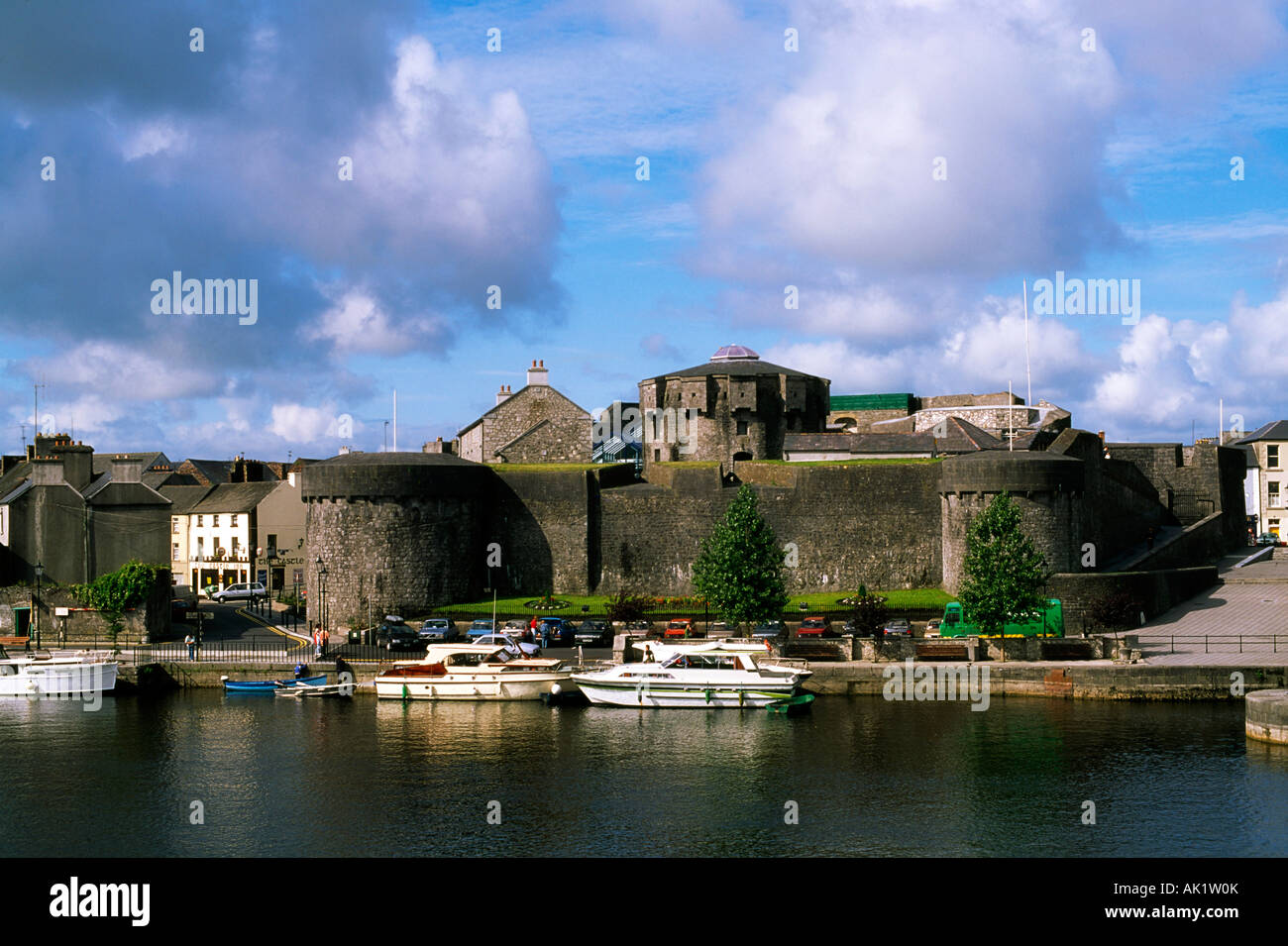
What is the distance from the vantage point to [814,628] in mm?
44062

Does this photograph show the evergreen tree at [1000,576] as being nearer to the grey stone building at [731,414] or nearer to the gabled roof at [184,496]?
the grey stone building at [731,414]

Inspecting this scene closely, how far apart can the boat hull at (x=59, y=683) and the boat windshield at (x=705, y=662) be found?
58.1 feet

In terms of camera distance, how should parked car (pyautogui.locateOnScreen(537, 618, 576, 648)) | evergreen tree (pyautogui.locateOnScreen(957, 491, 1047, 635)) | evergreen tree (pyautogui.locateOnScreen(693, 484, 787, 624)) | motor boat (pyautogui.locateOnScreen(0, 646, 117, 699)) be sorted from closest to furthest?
motor boat (pyautogui.locateOnScreen(0, 646, 117, 699)) < evergreen tree (pyautogui.locateOnScreen(957, 491, 1047, 635)) < evergreen tree (pyautogui.locateOnScreen(693, 484, 787, 624)) < parked car (pyautogui.locateOnScreen(537, 618, 576, 648))

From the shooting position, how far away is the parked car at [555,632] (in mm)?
45250

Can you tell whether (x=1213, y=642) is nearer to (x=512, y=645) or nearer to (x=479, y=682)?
(x=512, y=645)

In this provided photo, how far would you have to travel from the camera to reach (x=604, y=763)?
102 ft

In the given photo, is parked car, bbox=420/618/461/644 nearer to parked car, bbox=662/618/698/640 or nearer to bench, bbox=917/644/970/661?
parked car, bbox=662/618/698/640

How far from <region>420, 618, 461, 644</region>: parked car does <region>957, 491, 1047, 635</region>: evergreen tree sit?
56.1 feet

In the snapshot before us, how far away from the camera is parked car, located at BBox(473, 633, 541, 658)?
137 ft

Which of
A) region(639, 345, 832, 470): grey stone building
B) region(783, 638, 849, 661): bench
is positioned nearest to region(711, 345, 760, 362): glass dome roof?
region(639, 345, 832, 470): grey stone building

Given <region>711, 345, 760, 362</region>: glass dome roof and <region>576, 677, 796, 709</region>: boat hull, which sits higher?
<region>711, 345, 760, 362</region>: glass dome roof

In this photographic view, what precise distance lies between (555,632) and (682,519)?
886 cm

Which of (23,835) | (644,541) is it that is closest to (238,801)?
(23,835)
